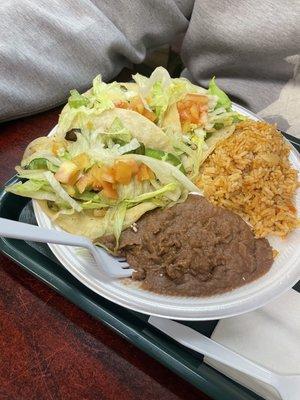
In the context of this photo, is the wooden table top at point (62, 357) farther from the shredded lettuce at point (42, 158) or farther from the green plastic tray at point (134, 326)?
the shredded lettuce at point (42, 158)

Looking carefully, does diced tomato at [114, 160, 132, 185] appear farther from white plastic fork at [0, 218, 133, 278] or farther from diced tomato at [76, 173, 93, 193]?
white plastic fork at [0, 218, 133, 278]

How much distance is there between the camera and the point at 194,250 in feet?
3.58

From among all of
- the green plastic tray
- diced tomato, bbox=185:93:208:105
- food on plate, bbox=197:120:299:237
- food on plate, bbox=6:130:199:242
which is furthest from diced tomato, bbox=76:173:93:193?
diced tomato, bbox=185:93:208:105

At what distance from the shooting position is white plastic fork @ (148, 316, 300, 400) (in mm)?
894

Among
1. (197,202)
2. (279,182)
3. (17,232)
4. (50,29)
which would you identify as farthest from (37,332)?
(50,29)

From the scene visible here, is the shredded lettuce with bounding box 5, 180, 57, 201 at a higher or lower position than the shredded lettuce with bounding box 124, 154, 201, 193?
lower

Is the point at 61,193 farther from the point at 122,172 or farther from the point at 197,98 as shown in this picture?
the point at 197,98

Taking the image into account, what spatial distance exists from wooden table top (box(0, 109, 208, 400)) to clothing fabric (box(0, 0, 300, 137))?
2.53 ft

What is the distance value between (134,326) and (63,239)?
32cm

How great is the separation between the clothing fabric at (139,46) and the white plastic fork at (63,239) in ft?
2.57

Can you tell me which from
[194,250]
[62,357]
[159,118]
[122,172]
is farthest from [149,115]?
[62,357]

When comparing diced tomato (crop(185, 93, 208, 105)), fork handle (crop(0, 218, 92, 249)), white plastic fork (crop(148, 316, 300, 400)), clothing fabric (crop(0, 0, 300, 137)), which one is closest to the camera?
fork handle (crop(0, 218, 92, 249))

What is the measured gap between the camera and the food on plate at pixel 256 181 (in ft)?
3.93

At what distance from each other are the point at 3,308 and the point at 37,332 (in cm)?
12
